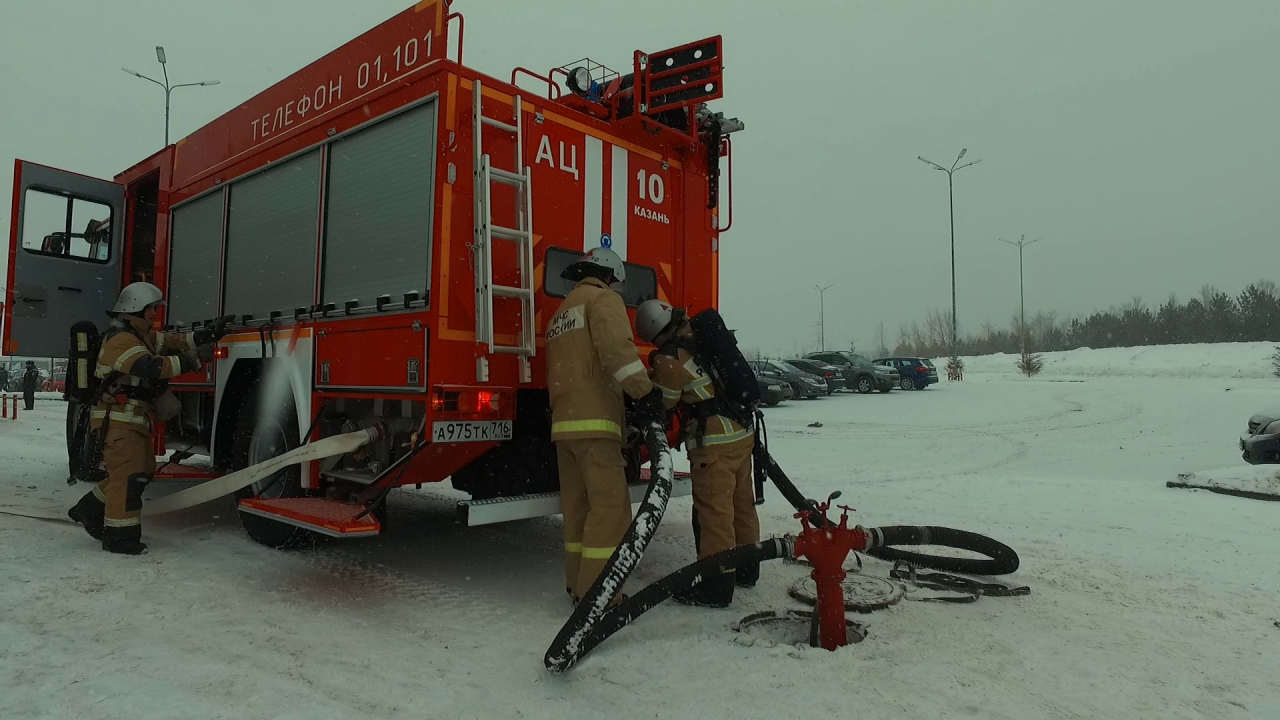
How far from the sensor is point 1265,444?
7.36 metres

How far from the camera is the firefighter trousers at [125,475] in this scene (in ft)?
16.2

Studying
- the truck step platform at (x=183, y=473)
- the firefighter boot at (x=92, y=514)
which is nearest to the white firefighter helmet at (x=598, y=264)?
the truck step platform at (x=183, y=473)

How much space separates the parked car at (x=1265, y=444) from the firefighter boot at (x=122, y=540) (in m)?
9.57

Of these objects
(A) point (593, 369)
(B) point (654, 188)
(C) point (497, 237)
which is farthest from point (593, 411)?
(B) point (654, 188)

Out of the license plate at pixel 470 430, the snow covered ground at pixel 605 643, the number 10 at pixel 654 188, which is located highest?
the number 10 at pixel 654 188

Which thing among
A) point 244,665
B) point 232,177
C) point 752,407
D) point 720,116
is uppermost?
point 720,116

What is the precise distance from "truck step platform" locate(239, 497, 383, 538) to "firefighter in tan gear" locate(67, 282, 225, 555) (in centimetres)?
110

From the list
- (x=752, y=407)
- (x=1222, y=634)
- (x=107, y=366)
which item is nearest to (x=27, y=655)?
(x=107, y=366)

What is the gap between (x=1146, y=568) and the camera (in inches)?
186

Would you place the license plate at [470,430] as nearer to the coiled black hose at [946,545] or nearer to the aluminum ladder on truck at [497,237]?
the aluminum ladder on truck at [497,237]

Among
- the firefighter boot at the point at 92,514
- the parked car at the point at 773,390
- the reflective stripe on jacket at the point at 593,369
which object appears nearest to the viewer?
the reflective stripe on jacket at the point at 593,369

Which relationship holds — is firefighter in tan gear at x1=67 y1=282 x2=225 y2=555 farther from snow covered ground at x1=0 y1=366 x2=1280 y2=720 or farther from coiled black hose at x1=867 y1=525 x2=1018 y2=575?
coiled black hose at x1=867 y1=525 x2=1018 y2=575

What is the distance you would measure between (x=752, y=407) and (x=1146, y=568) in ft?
9.20

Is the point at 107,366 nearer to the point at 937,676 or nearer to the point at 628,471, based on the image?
the point at 628,471
